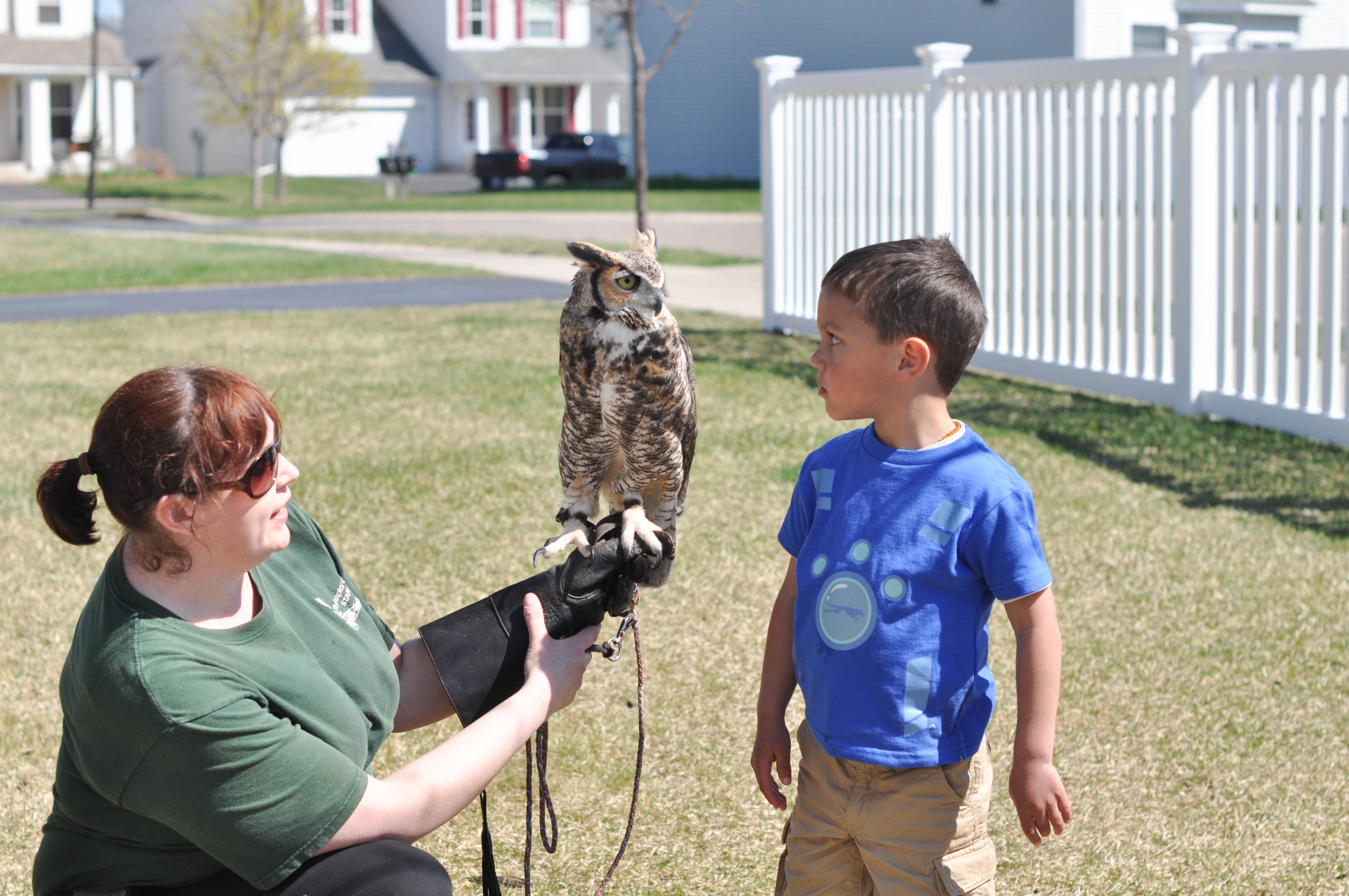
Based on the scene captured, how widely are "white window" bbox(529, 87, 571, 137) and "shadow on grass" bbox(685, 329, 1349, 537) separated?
4001 centimetres

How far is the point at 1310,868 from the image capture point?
3020 millimetres

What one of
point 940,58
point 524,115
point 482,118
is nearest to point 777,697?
point 940,58

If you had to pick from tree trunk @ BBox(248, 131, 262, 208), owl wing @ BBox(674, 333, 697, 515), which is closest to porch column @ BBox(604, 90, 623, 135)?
tree trunk @ BBox(248, 131, 262, 208)

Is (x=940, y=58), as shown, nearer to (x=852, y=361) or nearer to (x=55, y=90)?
(x=852, y=361)

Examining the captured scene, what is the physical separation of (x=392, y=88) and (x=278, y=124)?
1023 centimetres

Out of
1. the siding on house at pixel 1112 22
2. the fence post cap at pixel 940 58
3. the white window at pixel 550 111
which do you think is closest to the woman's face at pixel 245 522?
the fence post cap at pixel 940 58

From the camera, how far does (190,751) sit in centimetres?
182

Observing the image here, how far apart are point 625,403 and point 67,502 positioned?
867mm

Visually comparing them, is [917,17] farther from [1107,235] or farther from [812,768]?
[812,768]

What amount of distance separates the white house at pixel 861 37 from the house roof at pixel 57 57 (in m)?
18.5

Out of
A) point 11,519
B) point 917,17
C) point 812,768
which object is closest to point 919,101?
point 11,519

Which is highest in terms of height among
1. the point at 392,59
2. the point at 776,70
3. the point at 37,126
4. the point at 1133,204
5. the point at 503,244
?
the point at 392,59

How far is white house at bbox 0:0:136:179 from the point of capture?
4138 cm

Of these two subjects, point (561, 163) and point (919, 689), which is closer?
point (919, 689)
